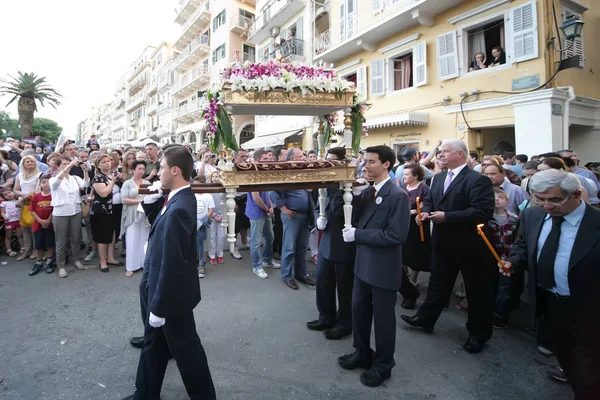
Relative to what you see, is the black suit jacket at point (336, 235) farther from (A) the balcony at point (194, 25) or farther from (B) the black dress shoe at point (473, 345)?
(A) the balcony at point (194, 25)

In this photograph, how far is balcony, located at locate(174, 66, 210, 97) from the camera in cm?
2767

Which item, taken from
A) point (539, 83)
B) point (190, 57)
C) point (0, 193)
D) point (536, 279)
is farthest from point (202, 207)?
point (190, 57)

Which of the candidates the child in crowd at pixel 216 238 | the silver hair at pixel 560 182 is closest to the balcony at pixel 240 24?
the child in crowd at pixel 216 238

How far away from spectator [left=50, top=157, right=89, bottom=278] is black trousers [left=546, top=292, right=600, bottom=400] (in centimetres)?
633

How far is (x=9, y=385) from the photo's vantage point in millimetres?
2865

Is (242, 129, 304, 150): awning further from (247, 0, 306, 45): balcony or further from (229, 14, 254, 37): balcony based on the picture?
(229, 14, 254, 37): balcony

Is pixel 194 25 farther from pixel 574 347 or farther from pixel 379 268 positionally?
pixel 574 347

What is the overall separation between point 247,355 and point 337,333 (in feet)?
3.27

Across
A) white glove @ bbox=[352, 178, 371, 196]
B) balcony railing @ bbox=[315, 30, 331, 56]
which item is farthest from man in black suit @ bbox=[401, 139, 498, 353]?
balcony railing @ bbox=[315, 30, 331, 56]

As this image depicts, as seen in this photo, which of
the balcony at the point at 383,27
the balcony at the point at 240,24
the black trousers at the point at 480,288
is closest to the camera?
the black trousers at the point at 480,288

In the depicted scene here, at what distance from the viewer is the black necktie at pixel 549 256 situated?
2395 millimetres

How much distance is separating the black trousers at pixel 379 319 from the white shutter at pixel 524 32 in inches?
381

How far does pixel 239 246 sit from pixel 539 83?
907 cm

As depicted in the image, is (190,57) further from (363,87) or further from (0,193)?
(0,193)
